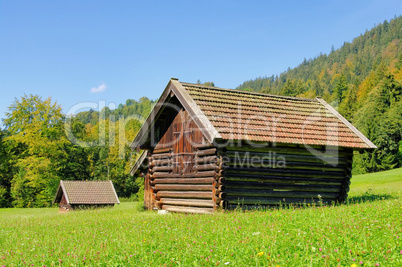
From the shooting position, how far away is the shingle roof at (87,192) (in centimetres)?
3238

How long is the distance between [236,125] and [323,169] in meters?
4.47

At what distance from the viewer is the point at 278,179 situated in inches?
614

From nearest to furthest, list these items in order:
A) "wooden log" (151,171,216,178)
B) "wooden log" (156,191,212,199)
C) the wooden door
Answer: "wooden log" (151,171,216,178) → "wooden log" (156,191,212,199) → the wooden door

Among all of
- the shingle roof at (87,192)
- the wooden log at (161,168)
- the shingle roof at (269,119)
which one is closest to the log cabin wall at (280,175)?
the shingle roof at (269,119)

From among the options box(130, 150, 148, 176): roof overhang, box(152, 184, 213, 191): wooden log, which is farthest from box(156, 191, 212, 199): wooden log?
box(130, 150, 148, 176): roof overhang

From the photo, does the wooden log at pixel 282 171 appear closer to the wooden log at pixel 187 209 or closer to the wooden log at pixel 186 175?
the wooden log at pixel 186 175

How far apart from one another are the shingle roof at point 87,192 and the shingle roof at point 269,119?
63.1 feet

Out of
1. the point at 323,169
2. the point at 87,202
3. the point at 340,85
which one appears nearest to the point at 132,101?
the point at 340,85

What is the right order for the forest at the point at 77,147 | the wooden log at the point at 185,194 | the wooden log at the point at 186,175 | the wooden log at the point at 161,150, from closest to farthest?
the wooden log at the point at 186,175, the wooden log at the point at 185,194, the wooden log at the point at 161,150, the forest at the point at 77,147

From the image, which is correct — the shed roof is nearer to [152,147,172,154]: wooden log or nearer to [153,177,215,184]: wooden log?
[152,147,172,154]: wooden log

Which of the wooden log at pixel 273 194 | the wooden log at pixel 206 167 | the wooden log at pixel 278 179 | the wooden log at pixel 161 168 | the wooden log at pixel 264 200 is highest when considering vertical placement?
the wooden log at pixel 206 167

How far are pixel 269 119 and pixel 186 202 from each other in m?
4.91

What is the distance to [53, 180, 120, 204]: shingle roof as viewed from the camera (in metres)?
32.4

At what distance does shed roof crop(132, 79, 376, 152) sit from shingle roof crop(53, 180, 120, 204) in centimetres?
1544
